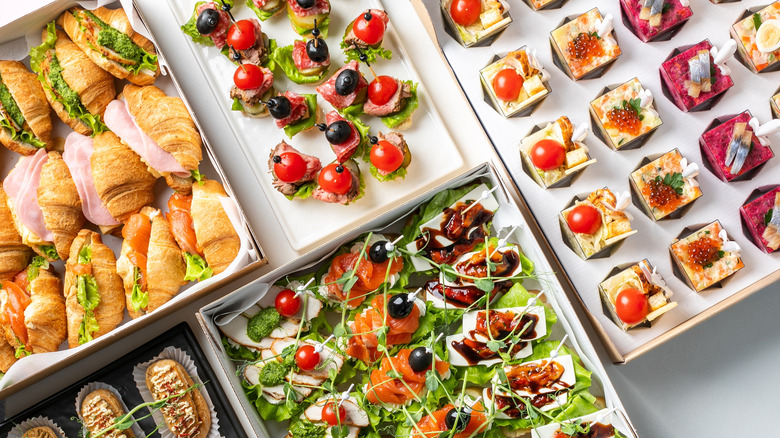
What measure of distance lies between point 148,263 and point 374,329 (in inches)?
42.8

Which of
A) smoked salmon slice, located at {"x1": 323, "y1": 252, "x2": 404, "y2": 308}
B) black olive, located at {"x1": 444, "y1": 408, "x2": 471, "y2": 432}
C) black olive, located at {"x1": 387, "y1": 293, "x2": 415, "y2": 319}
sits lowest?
black olive, located at {"x1": 444, "y1": 408, "x2": 471, "y2": 432}

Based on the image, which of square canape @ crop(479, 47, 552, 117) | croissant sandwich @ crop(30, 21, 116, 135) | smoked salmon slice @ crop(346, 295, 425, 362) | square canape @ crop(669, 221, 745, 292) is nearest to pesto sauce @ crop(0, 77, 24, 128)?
croissant sandwich @ crop(30, 21, 116, 135)

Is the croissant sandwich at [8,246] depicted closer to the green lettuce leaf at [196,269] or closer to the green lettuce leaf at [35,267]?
the green lettuce leaf at [35,267]

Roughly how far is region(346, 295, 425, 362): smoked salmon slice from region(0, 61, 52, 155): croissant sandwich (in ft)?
5.83

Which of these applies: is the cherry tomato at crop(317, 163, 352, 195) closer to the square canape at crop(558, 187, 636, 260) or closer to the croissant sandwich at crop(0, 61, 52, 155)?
the square canape at crop(558, 187, 636, 260)

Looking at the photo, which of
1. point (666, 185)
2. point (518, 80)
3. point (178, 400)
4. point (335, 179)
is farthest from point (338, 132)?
point (666, 185)

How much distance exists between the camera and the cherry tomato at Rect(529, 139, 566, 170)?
288cm

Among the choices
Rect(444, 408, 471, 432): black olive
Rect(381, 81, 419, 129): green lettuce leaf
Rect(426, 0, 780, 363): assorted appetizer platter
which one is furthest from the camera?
Rect(381, 81, 419, 129): green lettuce leaf

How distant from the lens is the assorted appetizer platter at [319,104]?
2998mm

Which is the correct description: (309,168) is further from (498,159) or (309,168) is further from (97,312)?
(97,312)

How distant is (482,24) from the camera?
3.04 m

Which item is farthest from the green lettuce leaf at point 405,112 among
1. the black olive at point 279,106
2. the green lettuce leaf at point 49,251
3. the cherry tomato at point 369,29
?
the green lettuce leaf at point 49,251

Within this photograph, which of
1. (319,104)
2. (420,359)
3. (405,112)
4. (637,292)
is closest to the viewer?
(420,359)

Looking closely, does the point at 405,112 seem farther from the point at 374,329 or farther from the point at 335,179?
the point at 374,329
